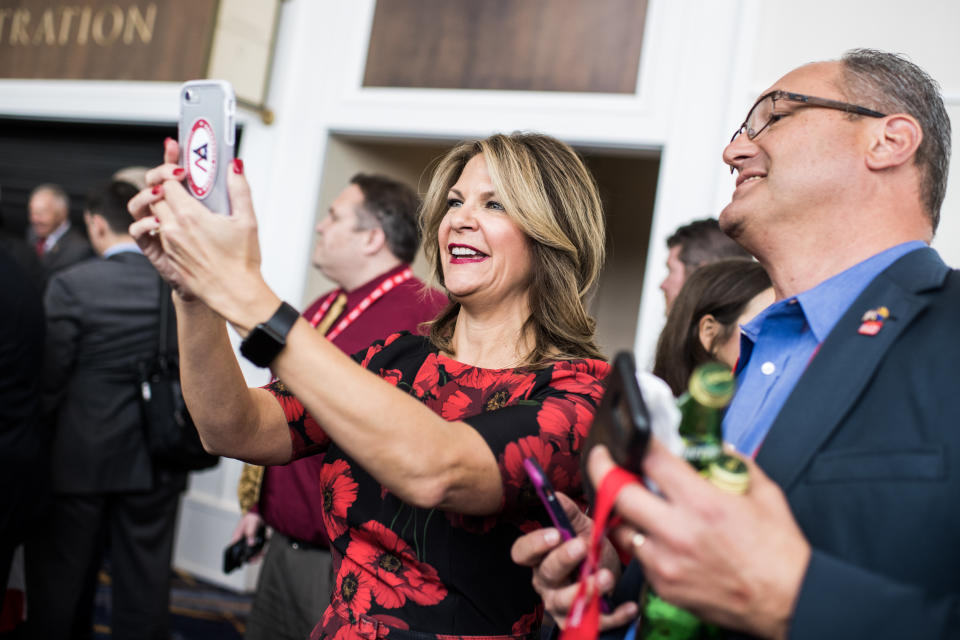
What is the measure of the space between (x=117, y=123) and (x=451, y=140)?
8.03 ft

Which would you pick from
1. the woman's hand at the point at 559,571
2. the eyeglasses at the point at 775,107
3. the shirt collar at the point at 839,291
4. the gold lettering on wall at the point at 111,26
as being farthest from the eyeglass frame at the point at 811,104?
the gold lettering on wall at the point at 111,26

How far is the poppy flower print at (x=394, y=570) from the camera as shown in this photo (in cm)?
127

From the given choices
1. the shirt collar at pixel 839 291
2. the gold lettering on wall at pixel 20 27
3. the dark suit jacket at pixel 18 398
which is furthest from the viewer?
the gold lettering on wall at pixel 20 27

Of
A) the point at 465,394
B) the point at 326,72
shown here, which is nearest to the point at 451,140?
the point at 326,72

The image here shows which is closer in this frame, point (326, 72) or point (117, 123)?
point (326, 72)

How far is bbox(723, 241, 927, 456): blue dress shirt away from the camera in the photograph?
1.05 m

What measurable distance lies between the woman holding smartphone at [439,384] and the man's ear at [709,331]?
0.54 meters

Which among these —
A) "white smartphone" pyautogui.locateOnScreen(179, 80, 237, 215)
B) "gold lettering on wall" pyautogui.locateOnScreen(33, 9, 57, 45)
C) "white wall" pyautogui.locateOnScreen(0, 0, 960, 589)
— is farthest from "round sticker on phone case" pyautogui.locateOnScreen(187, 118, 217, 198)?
"gold lettering on wall" pyautogui.locateOnScreen(33, 9, 57, 45)

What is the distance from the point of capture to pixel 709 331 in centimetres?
202

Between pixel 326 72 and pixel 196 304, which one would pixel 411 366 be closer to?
pixel 196 304

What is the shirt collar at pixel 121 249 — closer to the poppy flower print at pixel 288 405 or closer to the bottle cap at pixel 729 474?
the poppy flower print at pixel 288 405

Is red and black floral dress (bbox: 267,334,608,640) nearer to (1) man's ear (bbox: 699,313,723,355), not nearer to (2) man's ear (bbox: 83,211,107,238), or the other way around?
(1) man's ear (bbox: 699,313,723,355)

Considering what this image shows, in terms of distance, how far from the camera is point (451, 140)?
4051mm

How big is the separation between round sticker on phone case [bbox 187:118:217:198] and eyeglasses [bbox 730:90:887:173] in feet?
2.61
